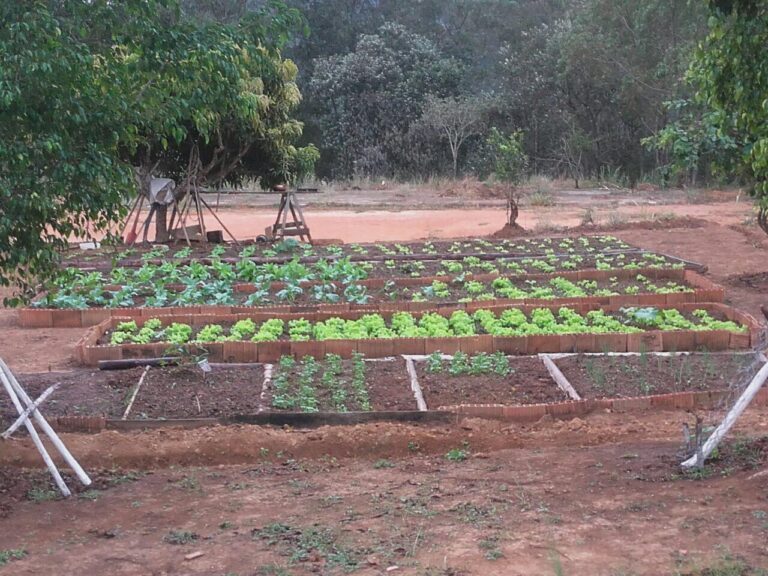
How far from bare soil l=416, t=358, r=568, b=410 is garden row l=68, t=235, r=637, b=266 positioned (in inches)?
258

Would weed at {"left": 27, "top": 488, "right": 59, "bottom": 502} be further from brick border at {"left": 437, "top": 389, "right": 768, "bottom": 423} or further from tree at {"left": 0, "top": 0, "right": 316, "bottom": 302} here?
brick border at {"left": 437, "top": 389, "right": 768, "bottom": 423}

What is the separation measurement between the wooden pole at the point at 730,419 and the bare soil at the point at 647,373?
1994 mm

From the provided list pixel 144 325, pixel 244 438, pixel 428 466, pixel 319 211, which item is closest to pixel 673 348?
pixel 428 466

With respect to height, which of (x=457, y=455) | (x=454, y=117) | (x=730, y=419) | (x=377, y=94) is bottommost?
(x=457, y=455)

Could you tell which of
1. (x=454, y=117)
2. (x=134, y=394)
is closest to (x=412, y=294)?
(x=134, y=394)

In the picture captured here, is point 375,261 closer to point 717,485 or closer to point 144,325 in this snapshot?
point 144,325

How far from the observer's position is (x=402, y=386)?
7.36m

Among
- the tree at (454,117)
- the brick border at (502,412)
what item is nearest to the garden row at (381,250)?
the brick border at (502,412)

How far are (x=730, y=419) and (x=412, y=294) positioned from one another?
6.65 m

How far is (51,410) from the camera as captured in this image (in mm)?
6816

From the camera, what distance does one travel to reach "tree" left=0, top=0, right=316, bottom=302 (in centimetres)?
468

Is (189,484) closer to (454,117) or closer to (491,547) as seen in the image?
(491,547)

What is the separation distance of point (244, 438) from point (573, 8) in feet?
107

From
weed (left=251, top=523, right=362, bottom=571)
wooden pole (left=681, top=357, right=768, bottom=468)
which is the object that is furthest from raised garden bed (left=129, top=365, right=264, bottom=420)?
wooden pole (left=681, top=357, right=768, bottom=468)
